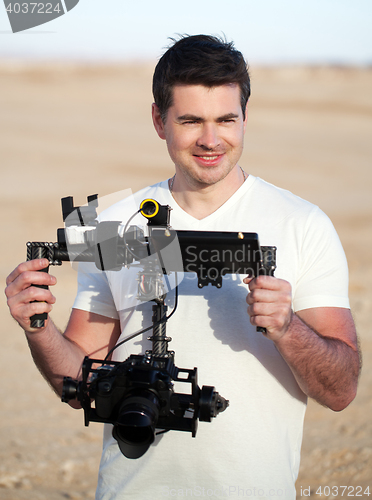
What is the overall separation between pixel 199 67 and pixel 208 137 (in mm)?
350

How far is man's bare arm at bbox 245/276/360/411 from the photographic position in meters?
2.17

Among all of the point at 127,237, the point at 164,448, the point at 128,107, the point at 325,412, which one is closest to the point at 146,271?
the point at 127,237

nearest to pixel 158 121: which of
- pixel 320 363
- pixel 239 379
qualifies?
pixel 239 379

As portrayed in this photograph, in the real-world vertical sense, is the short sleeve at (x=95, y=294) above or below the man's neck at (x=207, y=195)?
below

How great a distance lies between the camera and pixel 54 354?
276 centimetres

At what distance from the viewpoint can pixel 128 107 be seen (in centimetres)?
3341

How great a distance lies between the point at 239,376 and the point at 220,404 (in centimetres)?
47

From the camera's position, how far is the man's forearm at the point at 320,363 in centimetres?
235

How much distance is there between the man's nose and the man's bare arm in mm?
804

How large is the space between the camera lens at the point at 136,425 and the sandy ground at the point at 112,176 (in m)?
3.68

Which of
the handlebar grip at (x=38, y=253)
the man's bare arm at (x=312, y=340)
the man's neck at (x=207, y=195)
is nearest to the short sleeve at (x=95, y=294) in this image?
the man's neck at (x=207, y=195)

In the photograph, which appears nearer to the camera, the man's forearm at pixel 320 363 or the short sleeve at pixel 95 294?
the man's forearm at pixel 320 363

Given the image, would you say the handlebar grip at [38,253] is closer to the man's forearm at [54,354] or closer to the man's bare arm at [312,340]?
the man's forearm at [54,354]

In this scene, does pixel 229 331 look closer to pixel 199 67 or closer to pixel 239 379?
pixel 239 379
